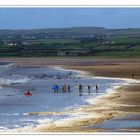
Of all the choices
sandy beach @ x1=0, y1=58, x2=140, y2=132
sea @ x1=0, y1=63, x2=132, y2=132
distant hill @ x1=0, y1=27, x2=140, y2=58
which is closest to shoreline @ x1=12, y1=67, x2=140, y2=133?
sandy beach @ x1=0, y1=58, x2=140, y2=132

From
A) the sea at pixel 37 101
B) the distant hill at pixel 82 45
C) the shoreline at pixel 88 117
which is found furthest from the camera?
the distant hill at pixel 82 45

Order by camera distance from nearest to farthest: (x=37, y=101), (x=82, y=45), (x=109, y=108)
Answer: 1. (x=109, y=108)
2. (x=37, y=101)
3. (x=82, y=45)

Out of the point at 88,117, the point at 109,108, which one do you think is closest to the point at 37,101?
the point at 109,108

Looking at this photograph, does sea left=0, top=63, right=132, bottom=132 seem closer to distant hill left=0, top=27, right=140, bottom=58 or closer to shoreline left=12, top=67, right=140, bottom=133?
shoreline left=12, top=67, right=140, bottom=133

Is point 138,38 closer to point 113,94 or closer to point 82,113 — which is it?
point 113,94

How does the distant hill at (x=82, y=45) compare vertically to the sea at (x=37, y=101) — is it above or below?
above

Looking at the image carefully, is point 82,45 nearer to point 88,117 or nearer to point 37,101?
point 37,101

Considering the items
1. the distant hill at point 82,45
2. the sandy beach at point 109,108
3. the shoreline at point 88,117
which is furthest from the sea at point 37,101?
the distant hill at point 82,45

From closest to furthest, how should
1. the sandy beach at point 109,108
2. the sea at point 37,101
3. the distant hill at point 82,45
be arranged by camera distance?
the sandy beach at point 109,108
the sea at point 37,101
the distant hill at point 82,45

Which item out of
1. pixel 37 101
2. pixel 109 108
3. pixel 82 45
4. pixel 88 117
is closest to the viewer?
pixel 88 117

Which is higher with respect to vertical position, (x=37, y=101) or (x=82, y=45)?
(x=82, y=45)

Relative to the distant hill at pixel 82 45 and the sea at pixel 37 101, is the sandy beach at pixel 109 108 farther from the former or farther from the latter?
the distant hill at pixel 82 45
